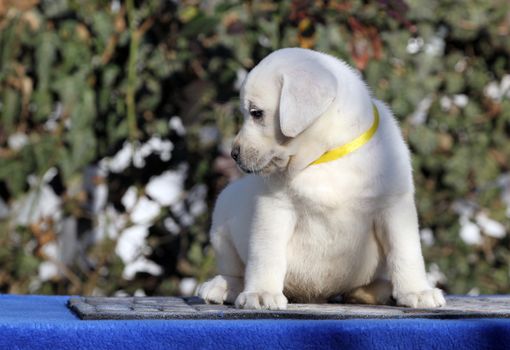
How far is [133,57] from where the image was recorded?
4.43 m

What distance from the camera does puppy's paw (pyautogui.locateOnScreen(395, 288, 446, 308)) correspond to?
8.74 ft

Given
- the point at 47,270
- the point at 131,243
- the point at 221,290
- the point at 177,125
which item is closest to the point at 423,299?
the point at 221,290

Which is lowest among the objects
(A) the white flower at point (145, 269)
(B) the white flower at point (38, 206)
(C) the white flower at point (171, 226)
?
(A) the white flower at point (145, 269)

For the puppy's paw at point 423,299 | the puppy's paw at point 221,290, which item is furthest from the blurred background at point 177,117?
the puppy's paw at point 423,299

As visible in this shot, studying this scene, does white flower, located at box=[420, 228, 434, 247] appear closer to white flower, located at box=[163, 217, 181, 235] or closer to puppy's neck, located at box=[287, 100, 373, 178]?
white flower, located at box=[163, 217, 181, 235]

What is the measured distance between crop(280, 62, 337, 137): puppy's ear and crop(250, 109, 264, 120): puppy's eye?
0.11 meters

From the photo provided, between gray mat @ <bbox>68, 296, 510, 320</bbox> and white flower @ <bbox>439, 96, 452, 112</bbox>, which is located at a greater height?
white flower @ <bbox>439, 96, 452, 112</bbox>

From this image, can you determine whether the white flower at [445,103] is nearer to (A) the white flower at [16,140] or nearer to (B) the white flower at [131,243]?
(B) the white flower at [131,243]

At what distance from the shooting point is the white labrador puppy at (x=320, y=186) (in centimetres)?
A: 268

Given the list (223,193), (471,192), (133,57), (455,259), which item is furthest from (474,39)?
(223,193)

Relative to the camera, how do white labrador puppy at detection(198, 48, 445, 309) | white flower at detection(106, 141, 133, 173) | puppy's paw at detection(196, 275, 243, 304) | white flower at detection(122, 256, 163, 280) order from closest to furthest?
1. white labrador puppy at detection(198, 48, 445, 309)
2. puppy's paw at detection(196, 275, 243, 304)
3. white flower at detection(106, 141, 133, 173)
4. white flower at detection(122, 256, 163, 280)

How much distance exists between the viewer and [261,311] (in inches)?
93.9

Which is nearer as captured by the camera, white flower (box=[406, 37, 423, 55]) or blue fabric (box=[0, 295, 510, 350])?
blue fabric (box=[0, 295, 510, 350])

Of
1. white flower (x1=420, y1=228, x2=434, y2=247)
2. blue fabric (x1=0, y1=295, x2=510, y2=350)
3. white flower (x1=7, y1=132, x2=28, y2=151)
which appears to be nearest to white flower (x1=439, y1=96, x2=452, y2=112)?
white flower (x1=420, y1=228, x2=434, y2=247)
